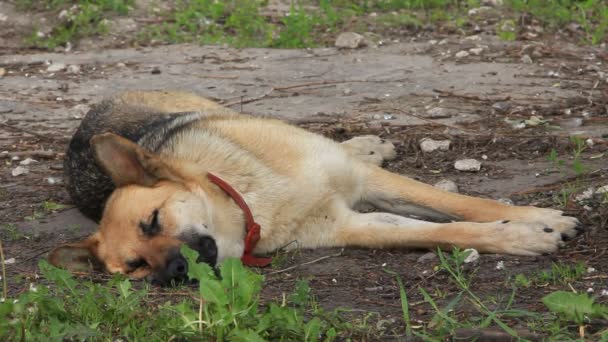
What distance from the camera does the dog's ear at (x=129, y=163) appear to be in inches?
197

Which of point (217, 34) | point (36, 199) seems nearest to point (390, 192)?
point (36, 199)

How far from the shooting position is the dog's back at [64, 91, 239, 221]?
582 cm

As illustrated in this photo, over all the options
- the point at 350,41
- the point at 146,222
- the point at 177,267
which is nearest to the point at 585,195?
the point at 177,267

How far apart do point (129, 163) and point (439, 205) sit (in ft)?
5.86

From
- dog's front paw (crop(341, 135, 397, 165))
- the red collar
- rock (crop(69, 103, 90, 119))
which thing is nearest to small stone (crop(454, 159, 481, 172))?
dog's front paw (crop(341, 135, 397, 165))

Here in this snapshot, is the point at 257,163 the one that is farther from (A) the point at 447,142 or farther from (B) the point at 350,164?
(A) the point at 447,142

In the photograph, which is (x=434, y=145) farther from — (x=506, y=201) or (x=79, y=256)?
(x=79, y=256)

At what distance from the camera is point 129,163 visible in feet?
16.5

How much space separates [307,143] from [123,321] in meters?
1.91

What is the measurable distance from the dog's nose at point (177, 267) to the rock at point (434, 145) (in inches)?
102

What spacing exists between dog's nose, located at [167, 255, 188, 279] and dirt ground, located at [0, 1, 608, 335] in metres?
0.43

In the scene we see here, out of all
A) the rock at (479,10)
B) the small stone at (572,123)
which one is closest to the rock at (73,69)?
the rock at (479,10)

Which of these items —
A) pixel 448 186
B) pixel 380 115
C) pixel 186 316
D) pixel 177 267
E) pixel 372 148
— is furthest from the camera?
pixel 380 115

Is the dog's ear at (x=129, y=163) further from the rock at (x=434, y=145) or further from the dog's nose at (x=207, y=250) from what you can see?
the rock at (x=434, y=145)
